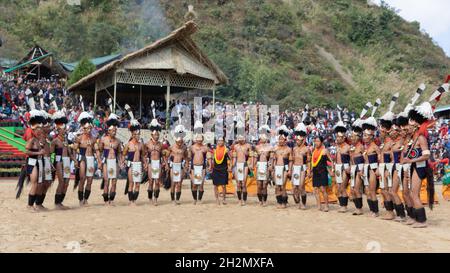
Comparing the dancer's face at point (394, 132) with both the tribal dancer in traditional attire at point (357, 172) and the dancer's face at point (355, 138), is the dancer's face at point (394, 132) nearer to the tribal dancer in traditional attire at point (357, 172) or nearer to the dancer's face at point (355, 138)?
the tribal dancer in traditional attire at point (357, 172)

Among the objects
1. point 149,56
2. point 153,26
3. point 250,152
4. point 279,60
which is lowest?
point 250,152

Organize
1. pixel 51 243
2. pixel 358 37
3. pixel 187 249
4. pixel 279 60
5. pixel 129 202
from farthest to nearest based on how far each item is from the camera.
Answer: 1. pixel 358 37
2. pixel 279 60
3. pixel 129 202
4. pixel 51 243
5. pixel 187 249

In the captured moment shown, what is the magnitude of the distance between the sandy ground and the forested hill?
108 feet

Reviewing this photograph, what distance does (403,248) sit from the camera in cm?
685

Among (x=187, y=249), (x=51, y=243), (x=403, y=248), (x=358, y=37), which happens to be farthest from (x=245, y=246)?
(x=358, y=37)

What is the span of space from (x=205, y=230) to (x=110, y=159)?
4.23m

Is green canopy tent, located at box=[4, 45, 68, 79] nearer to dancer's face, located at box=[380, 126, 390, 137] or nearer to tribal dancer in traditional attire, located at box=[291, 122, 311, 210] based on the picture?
tribal dancer in traditional attire, located at box=[291, 122, 311, 210]

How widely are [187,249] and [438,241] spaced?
365cm

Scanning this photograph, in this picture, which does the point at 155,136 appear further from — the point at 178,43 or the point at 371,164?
the point at 178,43

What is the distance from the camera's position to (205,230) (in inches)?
324

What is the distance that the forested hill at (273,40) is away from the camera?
49062 millimetres

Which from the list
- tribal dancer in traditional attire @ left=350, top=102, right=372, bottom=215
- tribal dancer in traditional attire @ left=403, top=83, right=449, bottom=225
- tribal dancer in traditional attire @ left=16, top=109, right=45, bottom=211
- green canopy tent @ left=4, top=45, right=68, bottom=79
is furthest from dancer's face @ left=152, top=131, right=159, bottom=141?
green canopy tent @ left=4, top=45, right=68, bottom=79

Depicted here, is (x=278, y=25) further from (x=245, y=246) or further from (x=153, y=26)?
(x=245, y=246)

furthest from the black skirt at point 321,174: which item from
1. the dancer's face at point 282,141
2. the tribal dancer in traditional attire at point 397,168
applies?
the tribal dancer in traditional attire at point 397,168
